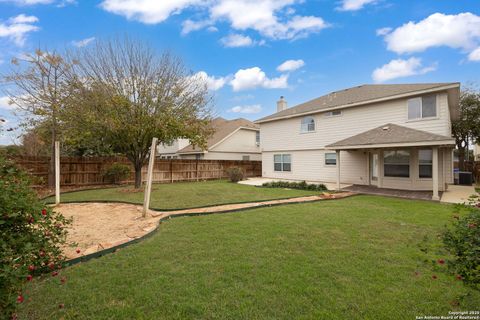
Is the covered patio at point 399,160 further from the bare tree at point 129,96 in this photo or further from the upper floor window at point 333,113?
the bare tree at point 129,96

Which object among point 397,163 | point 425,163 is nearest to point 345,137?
point 397,163

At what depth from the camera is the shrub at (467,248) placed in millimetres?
1866

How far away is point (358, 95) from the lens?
47.6ft

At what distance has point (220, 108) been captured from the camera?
12430 mm

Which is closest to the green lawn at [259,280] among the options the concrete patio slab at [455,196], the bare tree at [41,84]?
the concrete patio slab at [455,196]

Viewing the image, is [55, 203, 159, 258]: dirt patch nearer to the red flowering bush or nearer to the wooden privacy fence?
the red flowering bush

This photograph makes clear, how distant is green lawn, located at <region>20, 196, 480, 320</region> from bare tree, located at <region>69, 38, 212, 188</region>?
6.31 meters

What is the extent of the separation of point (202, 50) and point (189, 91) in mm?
3896

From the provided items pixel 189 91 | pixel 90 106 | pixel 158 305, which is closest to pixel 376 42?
pixel 189 91

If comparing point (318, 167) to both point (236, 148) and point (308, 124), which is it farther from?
point (236, 148)

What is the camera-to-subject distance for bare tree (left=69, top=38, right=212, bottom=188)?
389 inches

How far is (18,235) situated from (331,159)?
49.6 feet

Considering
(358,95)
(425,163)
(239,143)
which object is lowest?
(425,163)

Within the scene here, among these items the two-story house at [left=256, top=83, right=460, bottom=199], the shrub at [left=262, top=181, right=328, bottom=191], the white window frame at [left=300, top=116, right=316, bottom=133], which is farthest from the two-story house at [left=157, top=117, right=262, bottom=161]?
the shrub at [left=262, top=181, right=328, bottom=191]
